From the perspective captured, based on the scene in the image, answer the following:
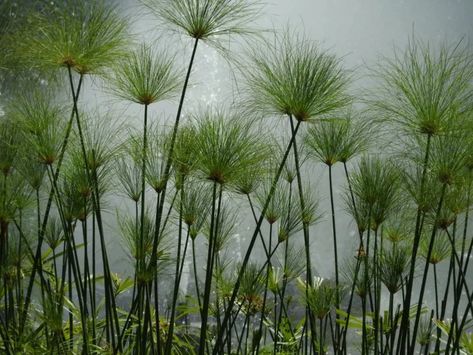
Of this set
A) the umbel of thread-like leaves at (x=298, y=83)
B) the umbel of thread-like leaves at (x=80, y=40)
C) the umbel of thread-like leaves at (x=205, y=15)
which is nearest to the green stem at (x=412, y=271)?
the umbel of thread-like leaves at (x=298, y=83)

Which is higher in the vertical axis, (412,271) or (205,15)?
(205,15)

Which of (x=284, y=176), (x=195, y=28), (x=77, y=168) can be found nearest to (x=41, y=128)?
(x=77, y=168)

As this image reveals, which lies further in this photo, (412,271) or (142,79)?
(142,79)

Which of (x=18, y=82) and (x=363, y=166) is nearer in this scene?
(x=363, y=166)

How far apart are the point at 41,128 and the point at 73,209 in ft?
0.51

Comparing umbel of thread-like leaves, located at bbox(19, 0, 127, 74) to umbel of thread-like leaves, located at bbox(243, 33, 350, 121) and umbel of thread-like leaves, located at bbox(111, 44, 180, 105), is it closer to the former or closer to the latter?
umbel of thread-like leaves, located at bbox(111, 44, 180, 105)

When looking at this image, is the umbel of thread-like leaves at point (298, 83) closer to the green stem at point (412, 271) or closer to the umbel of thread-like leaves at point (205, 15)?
the umbel of thread-like leaves at point (205, 15)

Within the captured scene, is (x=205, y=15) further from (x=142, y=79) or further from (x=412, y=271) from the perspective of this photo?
(x=412, y=271)

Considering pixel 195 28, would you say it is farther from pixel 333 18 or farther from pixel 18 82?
pixel 333 18

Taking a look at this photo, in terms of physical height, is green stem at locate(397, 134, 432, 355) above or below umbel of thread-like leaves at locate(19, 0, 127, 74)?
below

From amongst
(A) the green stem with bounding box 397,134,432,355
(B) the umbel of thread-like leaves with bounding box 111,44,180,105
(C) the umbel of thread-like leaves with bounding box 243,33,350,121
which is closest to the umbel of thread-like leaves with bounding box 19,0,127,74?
(B) the umbel of thread-like leaves with bounding box 111,44,180,105

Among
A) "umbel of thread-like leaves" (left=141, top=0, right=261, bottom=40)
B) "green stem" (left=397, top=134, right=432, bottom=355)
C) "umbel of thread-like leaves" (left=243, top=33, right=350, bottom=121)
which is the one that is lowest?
"green stem" (left=397, top=134, right=432, bottom=355)

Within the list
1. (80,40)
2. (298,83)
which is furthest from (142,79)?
(298,83)

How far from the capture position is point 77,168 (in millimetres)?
1156
